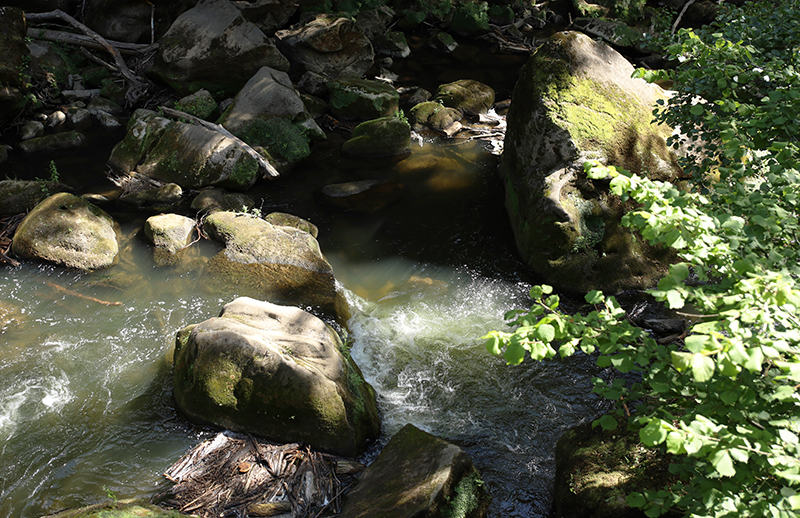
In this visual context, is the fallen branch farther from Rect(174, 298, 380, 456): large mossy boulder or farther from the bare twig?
the bare twig

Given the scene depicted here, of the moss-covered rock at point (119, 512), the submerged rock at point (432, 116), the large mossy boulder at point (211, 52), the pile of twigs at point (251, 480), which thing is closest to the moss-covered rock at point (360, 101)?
the submerged rock at point (432, 116)

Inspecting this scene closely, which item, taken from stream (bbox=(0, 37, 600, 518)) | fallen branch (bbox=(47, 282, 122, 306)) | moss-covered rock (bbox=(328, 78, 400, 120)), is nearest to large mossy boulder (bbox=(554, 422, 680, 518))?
stream (bbox=(0, 37, 600, 518))

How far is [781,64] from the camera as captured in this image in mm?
3555

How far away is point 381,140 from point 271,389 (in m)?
7.18

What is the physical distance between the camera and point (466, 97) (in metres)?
12.6

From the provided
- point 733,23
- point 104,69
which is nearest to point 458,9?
point 104,69

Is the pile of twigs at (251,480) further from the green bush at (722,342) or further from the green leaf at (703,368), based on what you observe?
the green leaf at (703,368)

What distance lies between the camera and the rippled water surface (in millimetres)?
4340

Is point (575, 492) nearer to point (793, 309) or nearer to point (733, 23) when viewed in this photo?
point (793, 309)

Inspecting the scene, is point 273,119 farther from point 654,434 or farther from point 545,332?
point 654,434

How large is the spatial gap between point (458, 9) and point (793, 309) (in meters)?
18.9

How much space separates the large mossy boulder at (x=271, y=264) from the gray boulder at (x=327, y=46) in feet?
24.5

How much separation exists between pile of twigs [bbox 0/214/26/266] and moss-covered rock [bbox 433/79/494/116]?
9297 mm

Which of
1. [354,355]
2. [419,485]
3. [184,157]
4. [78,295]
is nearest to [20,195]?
[184,157]
